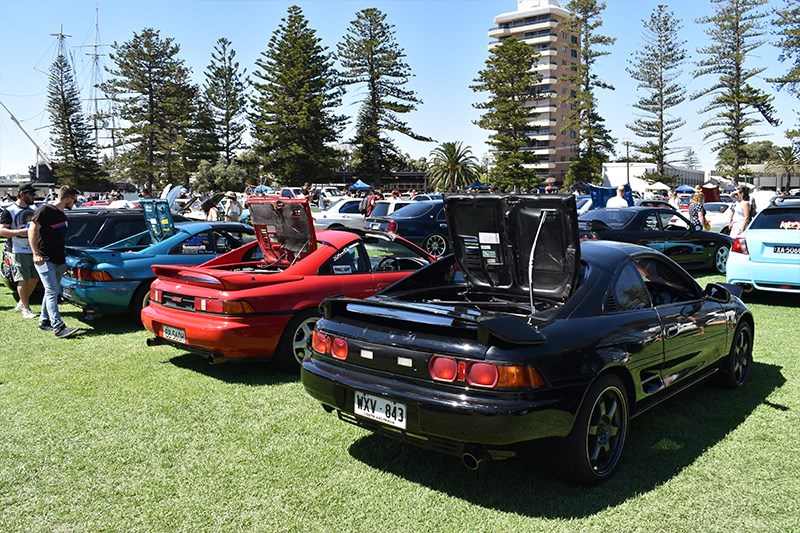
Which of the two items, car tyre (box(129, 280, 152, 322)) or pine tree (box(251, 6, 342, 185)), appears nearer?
car tyre (box(129, 280, 152, 322))

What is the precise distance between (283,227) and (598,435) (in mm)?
4103

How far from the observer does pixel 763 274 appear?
9016 millimetres

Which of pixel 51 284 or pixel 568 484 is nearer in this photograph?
pixel 568 484

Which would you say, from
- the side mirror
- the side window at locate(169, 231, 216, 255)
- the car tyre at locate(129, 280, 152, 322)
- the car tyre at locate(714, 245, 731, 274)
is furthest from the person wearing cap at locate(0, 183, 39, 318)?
the car tyre at locate(714, 245, 731, 274)

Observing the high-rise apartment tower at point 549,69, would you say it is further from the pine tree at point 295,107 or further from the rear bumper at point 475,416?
the rear bumper at point 475,416

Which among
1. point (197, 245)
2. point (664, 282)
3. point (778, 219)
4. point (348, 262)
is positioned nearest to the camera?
point (664, 282)

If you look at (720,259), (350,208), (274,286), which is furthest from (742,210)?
(350,208)

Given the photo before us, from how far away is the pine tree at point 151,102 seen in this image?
208ft

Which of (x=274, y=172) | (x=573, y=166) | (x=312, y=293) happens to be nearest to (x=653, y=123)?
(x=573, y=166)

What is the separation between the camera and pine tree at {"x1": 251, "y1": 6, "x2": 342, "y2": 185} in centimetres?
6028

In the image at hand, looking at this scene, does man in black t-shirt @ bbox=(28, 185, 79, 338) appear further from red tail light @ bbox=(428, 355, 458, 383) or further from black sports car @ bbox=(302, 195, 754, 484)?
red tail light @ bbox=(428, 355, 458, 383)

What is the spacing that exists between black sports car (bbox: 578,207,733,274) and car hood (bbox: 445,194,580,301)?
702 centimetres

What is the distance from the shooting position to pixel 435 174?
78875 millimetres

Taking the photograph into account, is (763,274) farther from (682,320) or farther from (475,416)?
(475,416)
